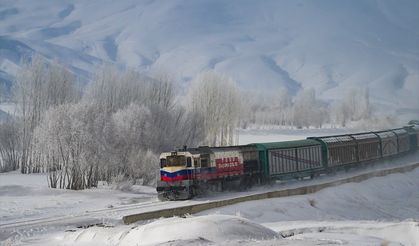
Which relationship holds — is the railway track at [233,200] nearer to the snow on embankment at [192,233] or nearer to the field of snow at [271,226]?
the field of snow at [271,226]

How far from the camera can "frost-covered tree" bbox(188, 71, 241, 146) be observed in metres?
75.7

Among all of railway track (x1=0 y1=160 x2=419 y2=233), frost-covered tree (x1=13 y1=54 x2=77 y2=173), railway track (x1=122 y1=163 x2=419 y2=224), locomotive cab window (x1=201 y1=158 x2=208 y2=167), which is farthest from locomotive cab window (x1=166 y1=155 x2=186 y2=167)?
frost-covered tree (x1=13 y1=54 x2=77 y2=173)

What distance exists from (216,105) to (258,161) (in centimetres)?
3860

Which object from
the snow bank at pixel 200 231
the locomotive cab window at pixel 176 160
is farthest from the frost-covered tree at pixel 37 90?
the snow bank at pixel 200 231

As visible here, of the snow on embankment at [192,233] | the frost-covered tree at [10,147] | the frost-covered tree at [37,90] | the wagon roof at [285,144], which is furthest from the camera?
the frost-covered tree at [10,147]

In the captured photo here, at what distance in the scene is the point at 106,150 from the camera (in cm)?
4534

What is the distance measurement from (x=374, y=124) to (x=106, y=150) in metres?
96.0

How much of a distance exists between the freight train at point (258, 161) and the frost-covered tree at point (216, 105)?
991 inches

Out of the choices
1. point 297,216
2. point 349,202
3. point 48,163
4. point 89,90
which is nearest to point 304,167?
point 349,202

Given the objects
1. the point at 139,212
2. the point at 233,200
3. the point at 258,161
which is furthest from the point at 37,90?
the point at 139,212

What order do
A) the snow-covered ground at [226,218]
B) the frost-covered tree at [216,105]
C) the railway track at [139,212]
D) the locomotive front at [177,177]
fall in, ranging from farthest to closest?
the frost-covered tree at [216,105] → the locomotive front at [177,177] → the railway track at [139,212] → the snow-covered ground at [226,218]

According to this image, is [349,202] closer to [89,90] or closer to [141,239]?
[141,239]

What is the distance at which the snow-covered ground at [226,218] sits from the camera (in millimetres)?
17031

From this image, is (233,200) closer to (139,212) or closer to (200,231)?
(139,212)
